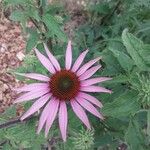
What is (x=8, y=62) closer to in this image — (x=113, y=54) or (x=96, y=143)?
(x=96, y=143)

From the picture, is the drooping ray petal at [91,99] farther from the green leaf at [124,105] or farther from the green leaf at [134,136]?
the green leaf at [134,136]

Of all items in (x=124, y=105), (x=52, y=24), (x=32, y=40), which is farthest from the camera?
(x=32, y=40)

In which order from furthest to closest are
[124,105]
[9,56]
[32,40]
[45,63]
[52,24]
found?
[9,56]
[32,40]
[52,24]
[45,63]
[124,105]

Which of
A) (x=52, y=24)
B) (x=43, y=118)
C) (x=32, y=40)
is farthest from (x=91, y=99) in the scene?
(x=32, y=40)

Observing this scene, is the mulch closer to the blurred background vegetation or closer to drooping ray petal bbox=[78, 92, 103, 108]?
the blurred background vegetation

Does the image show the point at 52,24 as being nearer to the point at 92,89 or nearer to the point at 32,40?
the point at 32,40

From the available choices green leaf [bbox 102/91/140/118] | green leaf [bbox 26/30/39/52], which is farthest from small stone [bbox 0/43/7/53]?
green leaf [bbox 102/91/140/118]

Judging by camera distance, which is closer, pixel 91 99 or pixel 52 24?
pixel 91 99
